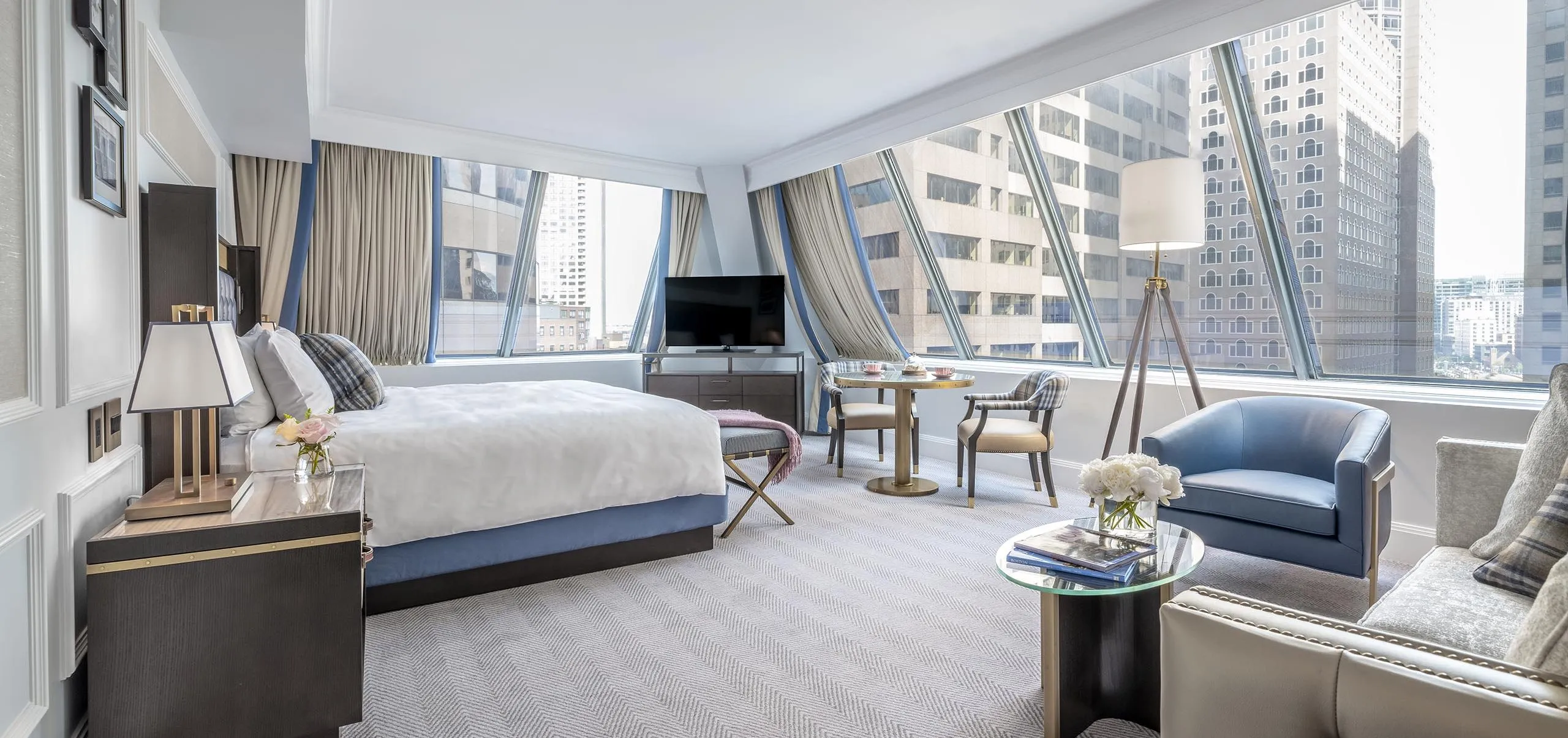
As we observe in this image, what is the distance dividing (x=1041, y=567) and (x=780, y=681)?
2.91 feet

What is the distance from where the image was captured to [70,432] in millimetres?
1699

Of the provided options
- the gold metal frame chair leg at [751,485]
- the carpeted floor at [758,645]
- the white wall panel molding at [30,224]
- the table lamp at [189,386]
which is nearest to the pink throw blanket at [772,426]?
the gold metal frame chair leg at [751,485]

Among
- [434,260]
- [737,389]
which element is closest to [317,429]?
[434,260]

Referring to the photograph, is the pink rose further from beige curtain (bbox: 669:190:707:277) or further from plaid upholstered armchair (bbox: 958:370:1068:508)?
beige curtain (bbox: 669:190:707:277)

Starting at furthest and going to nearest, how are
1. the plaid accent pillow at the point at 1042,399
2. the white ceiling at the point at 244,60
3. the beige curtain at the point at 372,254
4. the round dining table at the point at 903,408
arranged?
the beige curtain at the point at 372,254, the round dining table at the point at 903,408, the plaid accent pillow at the point at 1042,399, the white ceiling at the point at 244,60

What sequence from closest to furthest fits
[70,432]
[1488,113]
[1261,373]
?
[70,432], [1488,113], [1261,373]

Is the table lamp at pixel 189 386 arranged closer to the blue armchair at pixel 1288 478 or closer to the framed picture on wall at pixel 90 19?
the framed picture on wall at pixel 90 19

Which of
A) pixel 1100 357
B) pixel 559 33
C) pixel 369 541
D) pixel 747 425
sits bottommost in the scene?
pixel 369 541

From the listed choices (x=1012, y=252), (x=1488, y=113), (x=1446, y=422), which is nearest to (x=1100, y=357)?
(x=1012, y=252)

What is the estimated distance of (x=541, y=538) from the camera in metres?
3.18

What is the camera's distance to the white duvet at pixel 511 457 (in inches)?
110

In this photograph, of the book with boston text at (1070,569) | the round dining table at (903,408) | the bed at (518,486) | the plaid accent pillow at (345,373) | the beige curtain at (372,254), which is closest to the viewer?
the book with boston text at (1070,569)

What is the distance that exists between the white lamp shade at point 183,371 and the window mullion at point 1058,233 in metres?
4.54

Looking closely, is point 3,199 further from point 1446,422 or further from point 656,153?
point 656,153
